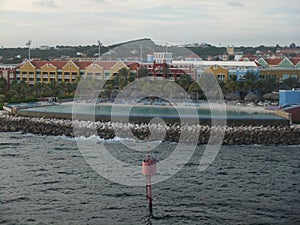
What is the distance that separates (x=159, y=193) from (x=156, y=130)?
5.06 metres

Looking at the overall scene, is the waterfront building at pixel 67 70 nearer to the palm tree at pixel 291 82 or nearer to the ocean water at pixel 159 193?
the palm tree at pixel 291 82

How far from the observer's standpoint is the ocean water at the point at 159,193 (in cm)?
577

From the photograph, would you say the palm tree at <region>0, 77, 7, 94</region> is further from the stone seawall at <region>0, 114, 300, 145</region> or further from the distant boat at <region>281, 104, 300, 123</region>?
the distant boat at <region>281, 104, 300, 123</region>

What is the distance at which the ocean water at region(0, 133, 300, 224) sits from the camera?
577 centimetres

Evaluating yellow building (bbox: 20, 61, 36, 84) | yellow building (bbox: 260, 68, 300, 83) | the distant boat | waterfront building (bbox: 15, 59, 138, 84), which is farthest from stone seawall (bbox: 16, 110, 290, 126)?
yellow building (bbox: 20, 61, 36, 84)

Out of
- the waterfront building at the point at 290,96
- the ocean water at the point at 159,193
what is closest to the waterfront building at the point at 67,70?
the waterfront building at the point at 290,96

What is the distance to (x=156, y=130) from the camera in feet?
38.4

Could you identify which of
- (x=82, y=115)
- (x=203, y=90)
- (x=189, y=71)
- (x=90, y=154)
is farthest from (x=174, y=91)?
(x=90, y=154)

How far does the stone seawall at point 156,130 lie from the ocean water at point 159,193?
1.46 metres

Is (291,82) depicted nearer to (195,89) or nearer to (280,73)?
(280,73)

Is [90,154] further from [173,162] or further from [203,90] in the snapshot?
[203,90]

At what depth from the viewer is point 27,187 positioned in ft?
23.0

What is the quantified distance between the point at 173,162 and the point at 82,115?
4.99 metres

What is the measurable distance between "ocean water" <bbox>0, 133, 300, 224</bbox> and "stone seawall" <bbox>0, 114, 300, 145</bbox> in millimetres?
1456
